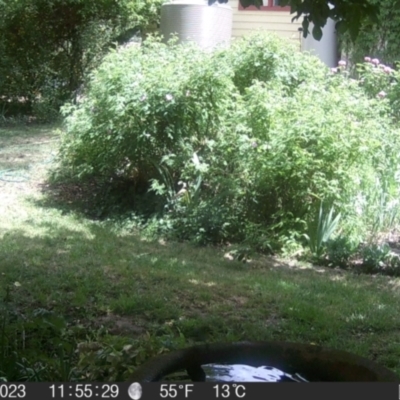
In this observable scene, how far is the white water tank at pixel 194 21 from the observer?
13.8m

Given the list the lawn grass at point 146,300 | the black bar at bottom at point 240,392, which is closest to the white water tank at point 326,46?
the lawn grass at point 146,300

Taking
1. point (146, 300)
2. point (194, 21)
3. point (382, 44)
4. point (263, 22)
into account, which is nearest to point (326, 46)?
point (382, 44)

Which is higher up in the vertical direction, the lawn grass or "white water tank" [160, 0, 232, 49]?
"white water tank" [160, 0, 232, 49]

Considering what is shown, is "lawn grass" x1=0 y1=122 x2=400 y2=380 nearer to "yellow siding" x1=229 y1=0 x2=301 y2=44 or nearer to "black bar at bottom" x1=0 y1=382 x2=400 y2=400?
"black bar at bottom" x1=0 y1=382 x2=400 y2=400

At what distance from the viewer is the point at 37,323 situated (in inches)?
174

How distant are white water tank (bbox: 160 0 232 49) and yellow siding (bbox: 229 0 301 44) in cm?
122

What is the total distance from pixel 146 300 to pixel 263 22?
10.7 meters

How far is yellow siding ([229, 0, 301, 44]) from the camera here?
15.2m

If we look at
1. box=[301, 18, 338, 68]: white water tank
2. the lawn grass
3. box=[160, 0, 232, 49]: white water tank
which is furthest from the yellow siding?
the lawn grass

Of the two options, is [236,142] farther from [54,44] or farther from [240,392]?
[54,44]

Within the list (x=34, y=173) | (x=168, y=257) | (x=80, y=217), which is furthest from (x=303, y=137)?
(x=34, y=173)

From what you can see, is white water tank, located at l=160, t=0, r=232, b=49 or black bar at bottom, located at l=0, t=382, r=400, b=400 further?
white water tank, located at l=160, t=0, r=232, b=49

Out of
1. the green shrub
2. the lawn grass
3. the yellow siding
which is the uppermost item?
the yellow siding

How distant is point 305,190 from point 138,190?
2.07 meters
